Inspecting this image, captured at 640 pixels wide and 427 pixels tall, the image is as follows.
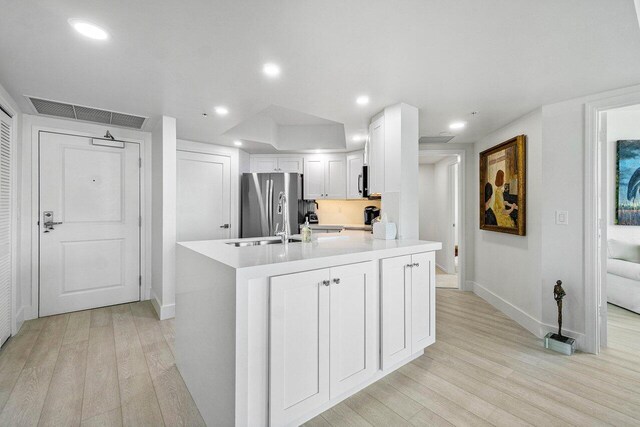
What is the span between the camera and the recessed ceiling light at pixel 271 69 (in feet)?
6.45

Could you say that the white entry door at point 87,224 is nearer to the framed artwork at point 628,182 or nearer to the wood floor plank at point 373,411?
the wood floor plank at point 373,411

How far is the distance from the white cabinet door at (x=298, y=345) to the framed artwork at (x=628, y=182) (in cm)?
449

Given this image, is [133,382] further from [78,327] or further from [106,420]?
[78,327]

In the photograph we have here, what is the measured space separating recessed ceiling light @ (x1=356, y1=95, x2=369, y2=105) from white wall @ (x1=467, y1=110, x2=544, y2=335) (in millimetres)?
1673

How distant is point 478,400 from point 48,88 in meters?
3.96

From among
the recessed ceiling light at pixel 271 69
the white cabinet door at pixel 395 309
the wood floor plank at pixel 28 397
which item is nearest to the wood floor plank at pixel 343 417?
the white cabinet door at pixel 395 309

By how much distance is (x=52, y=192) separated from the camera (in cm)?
315

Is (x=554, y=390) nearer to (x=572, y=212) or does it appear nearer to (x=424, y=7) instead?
(x=572, y=212)

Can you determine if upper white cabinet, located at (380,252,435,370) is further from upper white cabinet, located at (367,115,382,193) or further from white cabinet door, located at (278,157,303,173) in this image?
white cabinet door, located at (278,157,303,173)

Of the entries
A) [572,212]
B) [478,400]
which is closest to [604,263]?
[572,212]

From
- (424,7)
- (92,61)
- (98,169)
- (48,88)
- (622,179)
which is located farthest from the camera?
(622,179)

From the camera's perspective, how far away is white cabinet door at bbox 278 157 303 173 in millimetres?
4832

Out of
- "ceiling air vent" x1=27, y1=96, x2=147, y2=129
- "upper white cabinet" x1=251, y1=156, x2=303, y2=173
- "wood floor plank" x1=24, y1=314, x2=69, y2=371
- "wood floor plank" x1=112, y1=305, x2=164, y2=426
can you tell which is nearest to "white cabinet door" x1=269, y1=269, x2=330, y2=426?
"wood floor plank" x1=112, y1=305, x2=164, y2=426

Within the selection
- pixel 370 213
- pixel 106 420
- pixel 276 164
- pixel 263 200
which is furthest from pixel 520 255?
pixel 106 420
